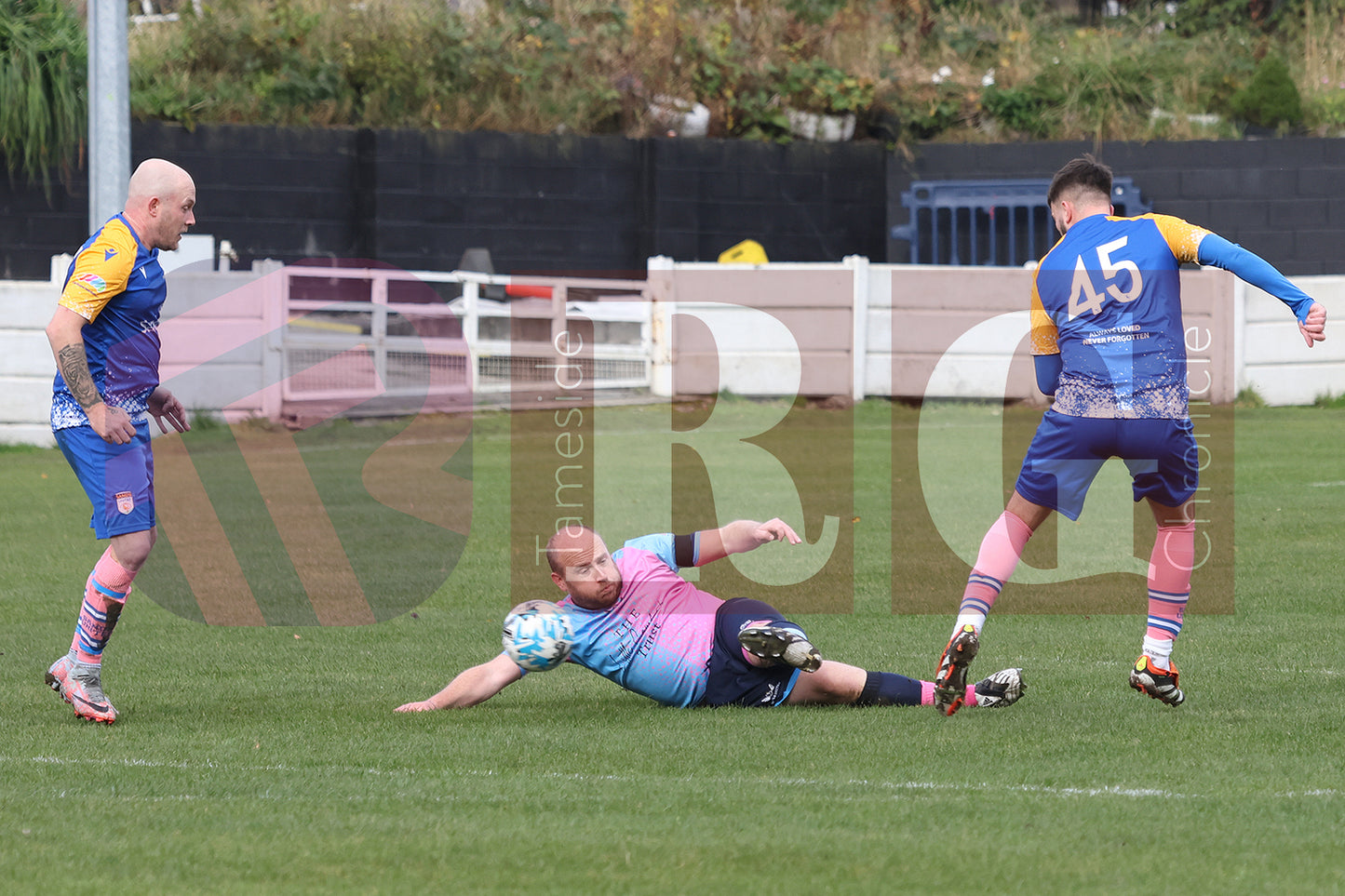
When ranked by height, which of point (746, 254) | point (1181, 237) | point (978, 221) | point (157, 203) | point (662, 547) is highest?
point (978, 221)

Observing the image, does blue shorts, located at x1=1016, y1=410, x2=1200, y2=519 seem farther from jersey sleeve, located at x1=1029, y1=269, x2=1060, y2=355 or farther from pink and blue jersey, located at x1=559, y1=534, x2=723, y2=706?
pink and blue jersey, located at x1=559, y1=534, x2=723, y2=706

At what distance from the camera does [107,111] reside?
52.1 feet

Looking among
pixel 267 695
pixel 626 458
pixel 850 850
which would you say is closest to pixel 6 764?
pixel 267 695

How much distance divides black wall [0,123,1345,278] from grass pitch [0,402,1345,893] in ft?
43.0

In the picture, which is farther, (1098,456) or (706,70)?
(706,70)

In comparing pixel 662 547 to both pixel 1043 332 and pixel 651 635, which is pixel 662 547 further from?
pixel 1043 332

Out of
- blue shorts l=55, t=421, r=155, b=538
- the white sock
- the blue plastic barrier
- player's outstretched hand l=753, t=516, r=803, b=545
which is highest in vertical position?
the blue plastic barrier

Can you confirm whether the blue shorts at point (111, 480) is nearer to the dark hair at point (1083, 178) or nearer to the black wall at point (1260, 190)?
the dark hair at point (1083, 178)

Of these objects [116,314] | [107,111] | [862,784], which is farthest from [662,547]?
[107,111]

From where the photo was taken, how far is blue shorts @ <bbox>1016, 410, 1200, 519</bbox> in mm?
5945

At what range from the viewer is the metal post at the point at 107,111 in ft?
52.0

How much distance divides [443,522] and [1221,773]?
7689 mm

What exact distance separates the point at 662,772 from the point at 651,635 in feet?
3.32

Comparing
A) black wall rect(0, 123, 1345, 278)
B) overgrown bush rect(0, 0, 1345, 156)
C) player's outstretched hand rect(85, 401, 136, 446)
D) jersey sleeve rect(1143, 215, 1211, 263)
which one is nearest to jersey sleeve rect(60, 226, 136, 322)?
player's outstretched hand rect(85, 401, 136, 446)
